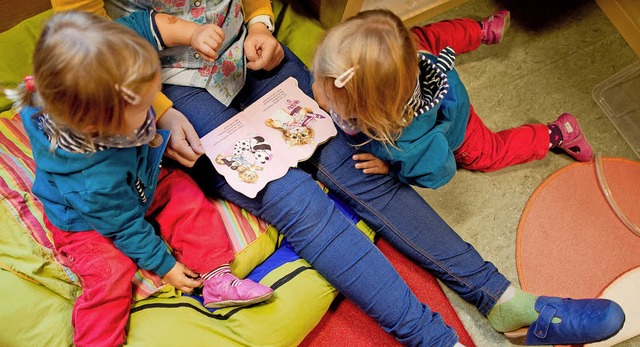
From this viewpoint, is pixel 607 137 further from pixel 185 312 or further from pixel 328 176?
pixel 185 312

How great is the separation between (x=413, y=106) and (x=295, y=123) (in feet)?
0.87

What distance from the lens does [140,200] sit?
3.16ft

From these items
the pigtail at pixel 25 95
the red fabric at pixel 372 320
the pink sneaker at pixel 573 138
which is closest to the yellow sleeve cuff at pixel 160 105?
the pigtail at pixel 25 95

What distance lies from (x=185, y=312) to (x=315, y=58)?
51 cm

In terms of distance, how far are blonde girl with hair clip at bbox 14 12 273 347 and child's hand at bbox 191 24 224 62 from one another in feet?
0.53

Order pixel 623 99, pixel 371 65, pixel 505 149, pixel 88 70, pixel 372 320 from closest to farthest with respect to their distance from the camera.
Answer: pixel 88 70
pixel 371 65
pixel 372 320
pixel 505 149
pixel 623 99

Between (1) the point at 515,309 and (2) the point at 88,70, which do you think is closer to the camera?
(2) the point at 88,70

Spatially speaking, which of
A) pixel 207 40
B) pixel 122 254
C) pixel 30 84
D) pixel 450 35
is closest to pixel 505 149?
pixel 450 35

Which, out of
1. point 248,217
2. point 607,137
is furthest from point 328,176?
point 607,137

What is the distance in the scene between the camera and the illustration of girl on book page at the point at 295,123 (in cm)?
110

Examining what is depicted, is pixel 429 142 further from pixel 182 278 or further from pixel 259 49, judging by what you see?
pixel 182 278

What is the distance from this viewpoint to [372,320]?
119cm

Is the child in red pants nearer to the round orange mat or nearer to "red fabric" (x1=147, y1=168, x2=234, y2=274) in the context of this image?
the round orange mat

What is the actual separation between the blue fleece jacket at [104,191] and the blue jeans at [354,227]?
19 centimetres
